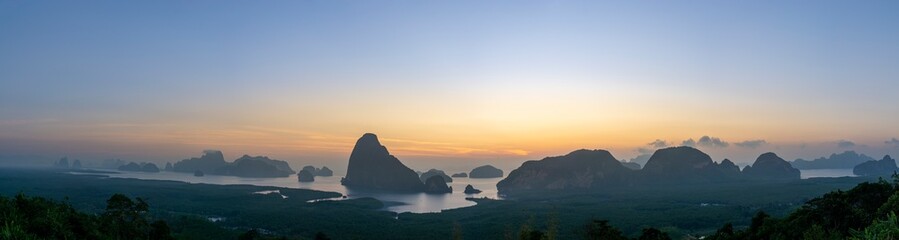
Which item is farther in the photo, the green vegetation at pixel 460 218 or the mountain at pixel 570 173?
the mountain at pixel 570 173

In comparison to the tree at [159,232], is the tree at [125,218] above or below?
above

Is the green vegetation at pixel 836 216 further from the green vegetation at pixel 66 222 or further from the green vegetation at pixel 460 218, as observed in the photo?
the green vegetation at pixel 66 222

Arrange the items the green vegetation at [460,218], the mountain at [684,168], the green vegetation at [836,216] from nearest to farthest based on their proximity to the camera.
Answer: the green vegetation at [836,216]
the green vegetation at [460,218]
the mountain at [684,168]

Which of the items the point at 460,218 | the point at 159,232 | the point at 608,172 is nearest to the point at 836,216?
the point at 159,232

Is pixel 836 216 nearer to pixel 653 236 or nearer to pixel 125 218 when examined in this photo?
pixel 653 236

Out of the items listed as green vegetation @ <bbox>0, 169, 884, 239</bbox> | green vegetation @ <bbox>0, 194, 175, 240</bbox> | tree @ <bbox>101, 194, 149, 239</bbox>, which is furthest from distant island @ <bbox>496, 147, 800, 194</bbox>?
green vegetation @ <bbox>0, 194, 175, 240</bbox>

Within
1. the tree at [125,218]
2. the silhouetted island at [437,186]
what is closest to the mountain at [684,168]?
the silhouetted island at [437,186]

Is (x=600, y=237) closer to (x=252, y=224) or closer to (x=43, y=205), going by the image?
(x=43, y=205)

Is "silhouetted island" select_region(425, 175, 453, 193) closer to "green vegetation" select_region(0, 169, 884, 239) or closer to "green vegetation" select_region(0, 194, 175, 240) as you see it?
"green vegetation" select_region(0, 169, 884, 239)
